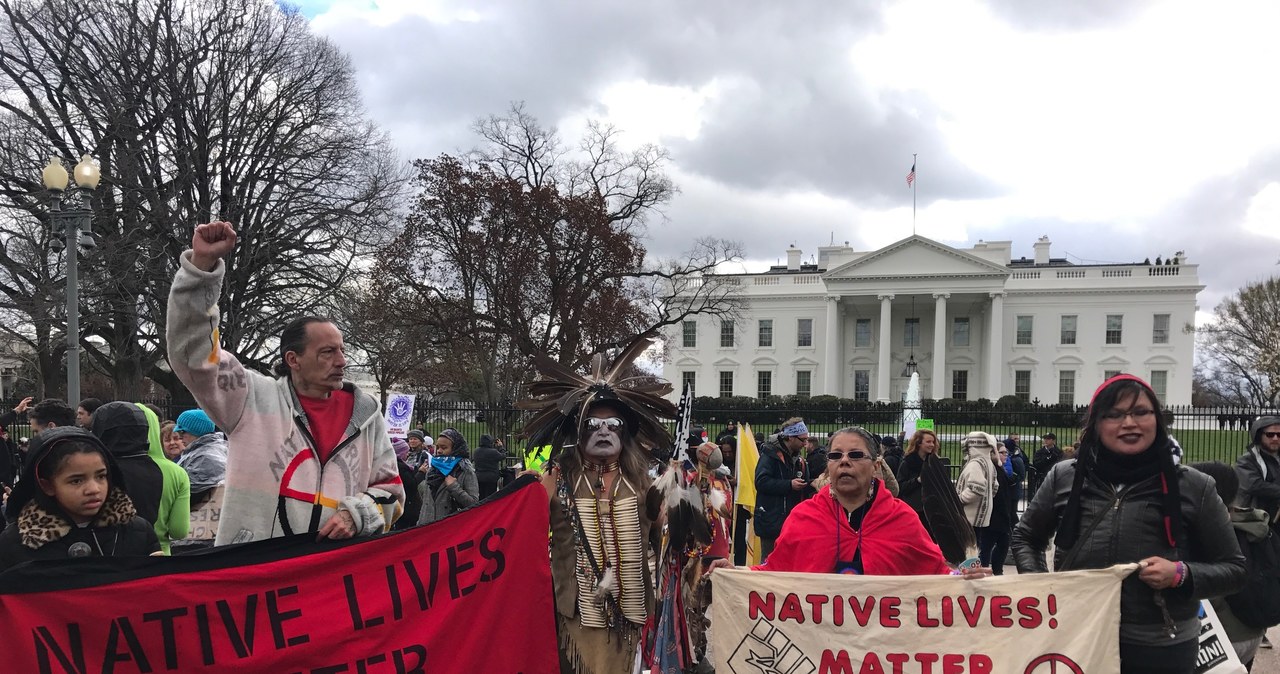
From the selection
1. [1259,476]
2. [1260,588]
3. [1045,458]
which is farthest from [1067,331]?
[1260,588]

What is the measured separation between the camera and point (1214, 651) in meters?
3.79

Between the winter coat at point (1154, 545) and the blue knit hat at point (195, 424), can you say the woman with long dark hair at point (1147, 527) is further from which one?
the blue knit hat at point (195, 424)

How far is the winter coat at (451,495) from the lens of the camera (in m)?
8.41

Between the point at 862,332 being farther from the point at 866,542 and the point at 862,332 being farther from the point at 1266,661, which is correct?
the point at 866,542

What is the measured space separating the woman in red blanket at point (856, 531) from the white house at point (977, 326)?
1920 inches

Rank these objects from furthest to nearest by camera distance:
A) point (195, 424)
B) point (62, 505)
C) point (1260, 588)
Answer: point (195, 424)
point (1260, 588)
point (62, 505)

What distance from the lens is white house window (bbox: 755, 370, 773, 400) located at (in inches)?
2341

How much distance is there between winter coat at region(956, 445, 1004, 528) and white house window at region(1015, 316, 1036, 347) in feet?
173

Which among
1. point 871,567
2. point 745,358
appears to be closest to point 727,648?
point 871,567

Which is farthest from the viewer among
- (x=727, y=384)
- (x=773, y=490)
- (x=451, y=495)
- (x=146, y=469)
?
(x=727, y=384)

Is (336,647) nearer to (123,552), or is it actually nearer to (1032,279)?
(123,552)

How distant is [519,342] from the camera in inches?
1074

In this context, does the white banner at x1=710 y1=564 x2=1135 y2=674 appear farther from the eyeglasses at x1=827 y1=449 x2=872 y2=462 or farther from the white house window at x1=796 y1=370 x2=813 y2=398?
the white house window at x1=796 y1=370 x2=813 y2=398

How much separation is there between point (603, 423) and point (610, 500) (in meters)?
0.36
